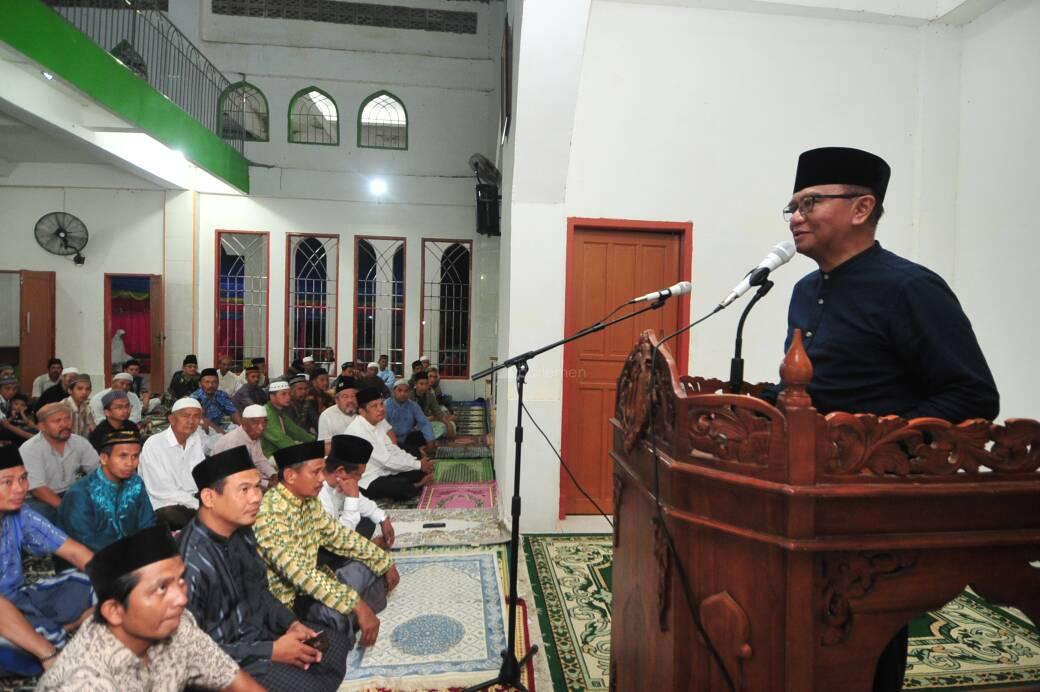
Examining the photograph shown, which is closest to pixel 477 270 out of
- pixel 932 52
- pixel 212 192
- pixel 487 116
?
pixel 487 116

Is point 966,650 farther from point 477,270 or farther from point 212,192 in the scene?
point 212,192

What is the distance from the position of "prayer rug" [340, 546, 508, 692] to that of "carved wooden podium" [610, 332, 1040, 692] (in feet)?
4.82

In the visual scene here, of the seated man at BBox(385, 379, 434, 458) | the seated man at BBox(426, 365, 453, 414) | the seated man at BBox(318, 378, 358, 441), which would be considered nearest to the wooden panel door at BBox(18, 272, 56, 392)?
the seated man at BBox(426, 365, 453, 414)

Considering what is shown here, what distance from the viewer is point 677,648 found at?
105 cm

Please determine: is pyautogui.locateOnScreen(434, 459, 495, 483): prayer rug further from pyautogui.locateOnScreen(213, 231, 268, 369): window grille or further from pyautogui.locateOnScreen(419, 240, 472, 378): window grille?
pyautogui.locateOnScreen(213, 231, 268, 369): window grille

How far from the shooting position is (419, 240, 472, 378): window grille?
29.9 feet

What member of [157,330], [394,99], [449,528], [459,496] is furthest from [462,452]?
[394,99]

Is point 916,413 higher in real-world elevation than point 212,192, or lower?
lower

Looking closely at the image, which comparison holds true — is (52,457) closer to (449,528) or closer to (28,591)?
(28,591)

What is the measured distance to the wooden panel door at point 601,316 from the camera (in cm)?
371

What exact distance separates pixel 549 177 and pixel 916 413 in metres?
2.72

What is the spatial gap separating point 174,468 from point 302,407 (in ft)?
7.03

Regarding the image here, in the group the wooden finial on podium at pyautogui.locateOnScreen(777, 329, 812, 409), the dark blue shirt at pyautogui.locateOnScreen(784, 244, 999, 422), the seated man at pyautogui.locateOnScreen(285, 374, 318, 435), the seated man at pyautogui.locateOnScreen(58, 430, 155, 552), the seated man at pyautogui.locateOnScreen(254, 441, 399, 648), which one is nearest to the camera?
the wooden finial on podium at pyautogui.locateOnScreen(777, 329, 812, 409)

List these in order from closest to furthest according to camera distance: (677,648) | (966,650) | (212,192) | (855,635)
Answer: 1. (855,635)
2. (677,648)
3. (966,650)
4. (212,192)
